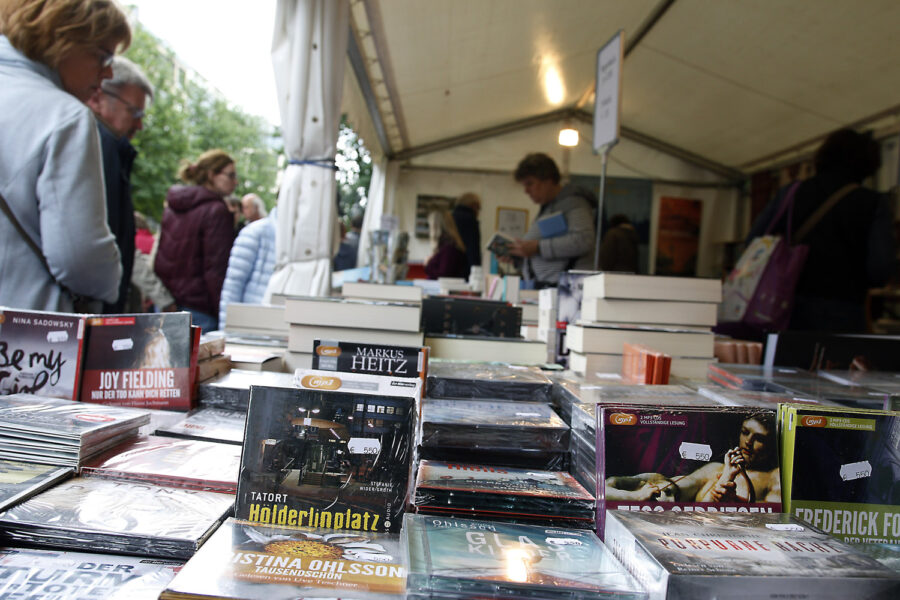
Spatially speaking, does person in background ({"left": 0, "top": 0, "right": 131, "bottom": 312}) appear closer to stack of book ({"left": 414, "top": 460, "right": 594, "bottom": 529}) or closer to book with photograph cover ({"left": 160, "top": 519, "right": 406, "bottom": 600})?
book with photograph cover ({"left": 160, "top": 519, "right": 406, "bottom": 600})

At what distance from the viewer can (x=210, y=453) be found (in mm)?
982

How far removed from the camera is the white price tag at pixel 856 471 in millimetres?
834

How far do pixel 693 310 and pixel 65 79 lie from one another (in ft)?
5.97

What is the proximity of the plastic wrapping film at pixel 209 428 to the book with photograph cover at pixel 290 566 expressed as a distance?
1.00 feet

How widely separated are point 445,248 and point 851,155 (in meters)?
3.08

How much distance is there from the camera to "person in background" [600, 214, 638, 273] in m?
4.18

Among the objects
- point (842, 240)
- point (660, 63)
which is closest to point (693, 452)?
point (842, 240)

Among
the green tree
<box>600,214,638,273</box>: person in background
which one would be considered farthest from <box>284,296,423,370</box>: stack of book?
the green tree

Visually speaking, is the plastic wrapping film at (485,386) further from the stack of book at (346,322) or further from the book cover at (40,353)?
the book cover at (40,353)

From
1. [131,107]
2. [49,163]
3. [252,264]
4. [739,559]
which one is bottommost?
[739,559]

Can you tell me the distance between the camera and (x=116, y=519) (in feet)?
2.51

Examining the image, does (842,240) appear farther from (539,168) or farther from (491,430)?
(491,430)

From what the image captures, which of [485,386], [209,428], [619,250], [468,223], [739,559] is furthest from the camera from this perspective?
[468,223]

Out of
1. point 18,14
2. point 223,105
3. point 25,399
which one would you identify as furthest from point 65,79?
point 223,105
